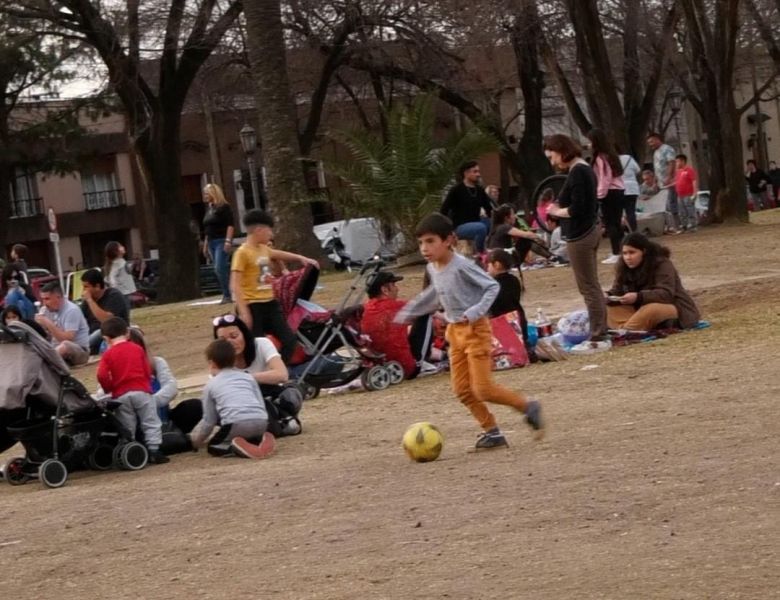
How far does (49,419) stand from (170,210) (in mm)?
25745

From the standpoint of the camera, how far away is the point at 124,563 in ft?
25.4

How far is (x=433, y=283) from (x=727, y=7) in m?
22.6

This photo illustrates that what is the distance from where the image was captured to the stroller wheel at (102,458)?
1138cm

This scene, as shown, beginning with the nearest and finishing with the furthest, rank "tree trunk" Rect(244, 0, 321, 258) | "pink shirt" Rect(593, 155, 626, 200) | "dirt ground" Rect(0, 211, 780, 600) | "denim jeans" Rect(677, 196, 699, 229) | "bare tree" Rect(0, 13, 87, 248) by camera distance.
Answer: "dirt ground" Rect(0, 211, 780, 600) → "pink shirt" Rect(593, 155, 626, 200) → "tree trunk" Rect(244, 0, 321, 258) → "denim jeans" Rect(677, 196, 699, 229) → "bare tree" Rect(0, 13, 87, 248)

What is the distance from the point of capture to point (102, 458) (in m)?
11.4

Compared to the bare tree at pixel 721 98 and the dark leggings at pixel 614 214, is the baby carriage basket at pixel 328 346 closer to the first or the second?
the dark leggings at pixel 614 214

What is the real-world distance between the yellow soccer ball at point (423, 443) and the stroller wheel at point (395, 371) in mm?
5216

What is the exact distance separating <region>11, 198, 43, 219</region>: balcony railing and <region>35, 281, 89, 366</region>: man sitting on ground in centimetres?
5329

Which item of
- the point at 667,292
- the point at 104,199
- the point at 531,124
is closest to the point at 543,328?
the point at 667,292

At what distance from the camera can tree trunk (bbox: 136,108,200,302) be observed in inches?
1407

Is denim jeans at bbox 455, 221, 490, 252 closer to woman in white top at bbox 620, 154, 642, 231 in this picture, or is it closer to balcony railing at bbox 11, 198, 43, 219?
woman in white top at bbox 620, 154, 642, 231

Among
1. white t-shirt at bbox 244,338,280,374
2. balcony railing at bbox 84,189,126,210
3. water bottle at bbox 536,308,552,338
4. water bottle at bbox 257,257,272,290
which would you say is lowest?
water bottle at bbox 536,308,552,338

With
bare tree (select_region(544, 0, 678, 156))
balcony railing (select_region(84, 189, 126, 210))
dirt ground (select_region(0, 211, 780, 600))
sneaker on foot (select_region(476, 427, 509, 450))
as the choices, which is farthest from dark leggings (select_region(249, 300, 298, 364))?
balcony railing (select_region(84, 189, 126, 210))

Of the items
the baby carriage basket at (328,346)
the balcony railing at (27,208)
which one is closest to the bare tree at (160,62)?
the baby carriage basket at (328,346)
